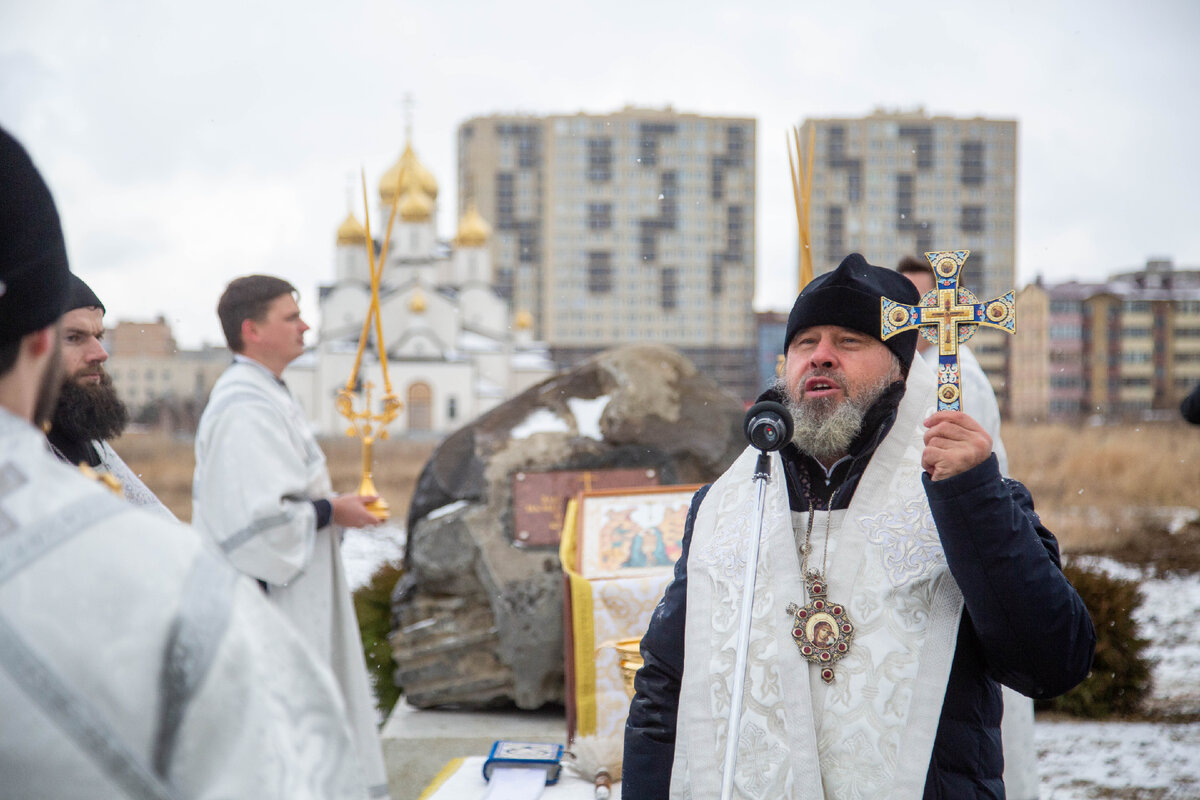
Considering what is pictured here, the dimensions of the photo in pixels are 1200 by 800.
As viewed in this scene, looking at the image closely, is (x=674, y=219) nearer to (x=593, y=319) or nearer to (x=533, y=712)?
(x=593, y=319)

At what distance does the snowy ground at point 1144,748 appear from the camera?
4539 mm

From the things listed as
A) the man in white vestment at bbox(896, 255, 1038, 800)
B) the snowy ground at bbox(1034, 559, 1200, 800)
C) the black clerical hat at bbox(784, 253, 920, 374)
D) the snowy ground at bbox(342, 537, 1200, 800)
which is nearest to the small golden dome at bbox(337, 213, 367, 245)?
the snowy ground at bbox(342, 537, 1200, 800)

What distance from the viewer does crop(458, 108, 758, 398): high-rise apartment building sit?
6391 centimetres

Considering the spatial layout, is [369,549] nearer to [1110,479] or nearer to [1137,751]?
[1110,479]

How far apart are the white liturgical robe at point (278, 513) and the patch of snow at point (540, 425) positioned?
2.04m

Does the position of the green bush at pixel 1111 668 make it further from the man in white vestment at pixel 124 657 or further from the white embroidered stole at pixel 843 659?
the man in white vestment at pixel 124 657

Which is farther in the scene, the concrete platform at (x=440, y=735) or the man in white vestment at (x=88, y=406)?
the concrete platform at (x=440, y=735)

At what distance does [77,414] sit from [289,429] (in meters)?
1.05

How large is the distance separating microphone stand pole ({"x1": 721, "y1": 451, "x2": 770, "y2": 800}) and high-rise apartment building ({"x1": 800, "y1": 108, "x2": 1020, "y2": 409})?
45.2 meters

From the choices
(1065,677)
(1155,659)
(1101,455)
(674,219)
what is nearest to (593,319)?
(674,219)

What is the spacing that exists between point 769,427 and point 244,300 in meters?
2.36

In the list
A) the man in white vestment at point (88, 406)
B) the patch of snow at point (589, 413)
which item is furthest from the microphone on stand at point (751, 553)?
the patch of snow at point (589, 413)

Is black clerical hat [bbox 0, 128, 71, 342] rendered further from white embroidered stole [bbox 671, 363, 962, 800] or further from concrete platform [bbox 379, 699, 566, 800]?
concrete platform [bbox 379, 699, 566, 800]

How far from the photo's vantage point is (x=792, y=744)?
1.79 m
